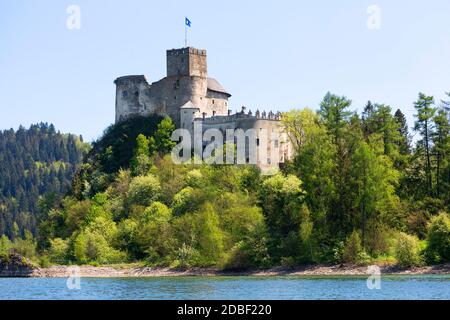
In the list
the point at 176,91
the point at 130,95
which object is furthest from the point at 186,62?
the point at 130,95

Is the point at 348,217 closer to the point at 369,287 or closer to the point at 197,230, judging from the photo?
the point at 197,230

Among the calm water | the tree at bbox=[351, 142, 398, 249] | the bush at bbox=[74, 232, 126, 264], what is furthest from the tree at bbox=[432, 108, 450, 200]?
the bush at bbox=[74, 232, 126, 264]

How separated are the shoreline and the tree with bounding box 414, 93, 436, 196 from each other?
12.2m

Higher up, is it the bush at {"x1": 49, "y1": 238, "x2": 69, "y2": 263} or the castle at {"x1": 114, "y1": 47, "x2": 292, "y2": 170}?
the castle at {"x1": 114, "y1": 47, "x2": 292, "y2": 170}

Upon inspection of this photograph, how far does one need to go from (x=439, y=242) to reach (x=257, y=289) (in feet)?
61.5

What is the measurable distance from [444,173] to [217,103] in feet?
110

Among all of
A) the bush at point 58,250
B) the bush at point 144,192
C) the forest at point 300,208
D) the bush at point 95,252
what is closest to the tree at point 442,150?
the forest at point 300,208

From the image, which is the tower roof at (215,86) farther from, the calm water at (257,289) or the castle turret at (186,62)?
the calm water at (257,289)

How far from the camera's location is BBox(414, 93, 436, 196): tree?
71312 mm

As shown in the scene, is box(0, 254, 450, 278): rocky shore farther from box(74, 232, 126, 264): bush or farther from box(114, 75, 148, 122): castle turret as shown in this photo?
box(114, 75, 148, 122): castle turret

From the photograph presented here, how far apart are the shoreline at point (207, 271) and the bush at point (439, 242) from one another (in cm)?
104

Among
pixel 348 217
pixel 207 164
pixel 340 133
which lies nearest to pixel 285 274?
pixel 348 217

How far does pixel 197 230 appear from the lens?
236 ft

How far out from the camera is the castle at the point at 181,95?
9388 cm
